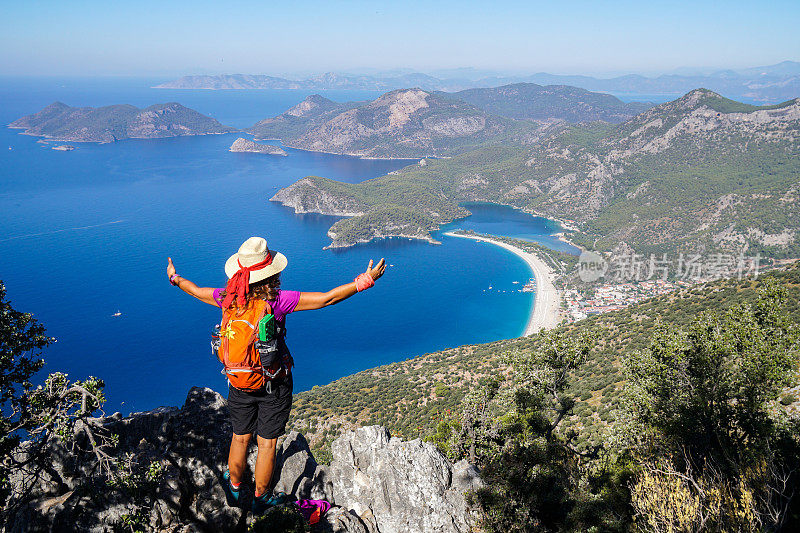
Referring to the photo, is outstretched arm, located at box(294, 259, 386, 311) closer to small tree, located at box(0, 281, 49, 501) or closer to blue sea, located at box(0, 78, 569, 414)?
small tree, located at box(0, 281, 49, 501)

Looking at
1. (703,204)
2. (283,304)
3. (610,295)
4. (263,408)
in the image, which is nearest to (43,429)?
(263,408)

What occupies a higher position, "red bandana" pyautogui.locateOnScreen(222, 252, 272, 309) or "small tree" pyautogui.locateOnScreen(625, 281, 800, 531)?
"red bandana" pyautogui.locateOnScreen(222, 252, 272, 309)

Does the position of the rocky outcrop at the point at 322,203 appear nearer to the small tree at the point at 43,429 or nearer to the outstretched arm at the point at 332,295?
the small tree at the point at 43,429

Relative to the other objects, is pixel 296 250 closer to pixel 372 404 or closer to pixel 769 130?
pixel 372 404

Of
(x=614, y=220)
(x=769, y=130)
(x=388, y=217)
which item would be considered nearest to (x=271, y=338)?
(x=388, y=217)

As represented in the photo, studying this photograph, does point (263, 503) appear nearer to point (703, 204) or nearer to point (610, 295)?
point (610, 295)

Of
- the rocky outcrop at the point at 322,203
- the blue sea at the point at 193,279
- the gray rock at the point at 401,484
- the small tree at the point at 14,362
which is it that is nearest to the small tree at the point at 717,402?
the gray rock at the point at 401,484

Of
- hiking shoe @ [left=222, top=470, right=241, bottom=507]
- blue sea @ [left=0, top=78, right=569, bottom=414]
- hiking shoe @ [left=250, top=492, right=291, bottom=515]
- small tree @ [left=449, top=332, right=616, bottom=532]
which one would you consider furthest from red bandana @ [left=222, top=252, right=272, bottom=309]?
blue sea @ [left=0, top=78, right=569, bottom=414]
